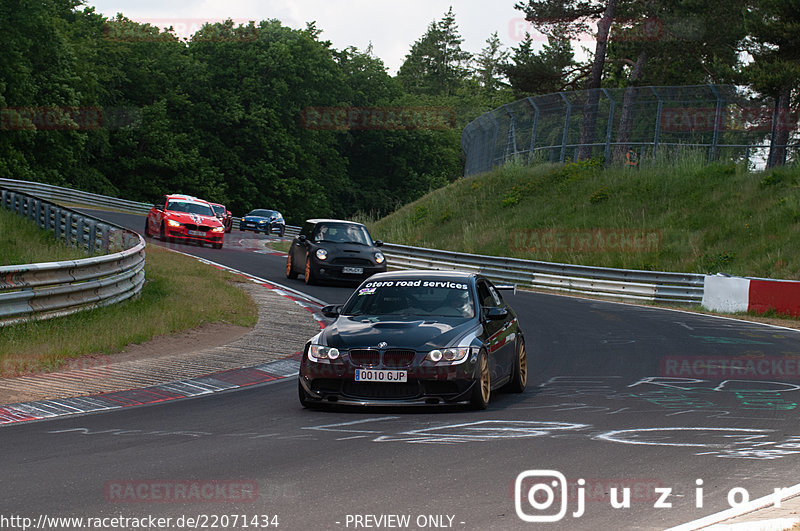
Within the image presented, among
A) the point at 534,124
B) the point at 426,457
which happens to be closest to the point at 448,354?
the point at 426,457

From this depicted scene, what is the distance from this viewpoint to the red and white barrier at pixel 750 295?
2250 cm

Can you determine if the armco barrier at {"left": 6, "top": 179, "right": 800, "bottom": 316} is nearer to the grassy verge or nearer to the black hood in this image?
the grassy verge

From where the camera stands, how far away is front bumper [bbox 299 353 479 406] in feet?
30.0

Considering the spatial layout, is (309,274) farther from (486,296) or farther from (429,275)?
(429,275)

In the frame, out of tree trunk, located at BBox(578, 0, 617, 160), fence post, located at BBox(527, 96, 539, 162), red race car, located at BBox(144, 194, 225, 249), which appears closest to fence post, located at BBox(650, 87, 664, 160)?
tree trunk, located at BBox(578, 0, 617, 160)

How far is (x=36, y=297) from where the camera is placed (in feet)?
42.8

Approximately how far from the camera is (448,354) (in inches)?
363

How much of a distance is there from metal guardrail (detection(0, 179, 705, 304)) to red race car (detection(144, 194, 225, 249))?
5.88 metres

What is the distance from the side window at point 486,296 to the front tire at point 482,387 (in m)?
1.25

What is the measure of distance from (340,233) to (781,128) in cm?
1658

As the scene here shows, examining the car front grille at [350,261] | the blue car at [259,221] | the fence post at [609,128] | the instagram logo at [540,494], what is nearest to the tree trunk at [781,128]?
the fence post at [609,128]

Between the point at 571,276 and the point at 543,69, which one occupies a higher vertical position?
the point at 543,69

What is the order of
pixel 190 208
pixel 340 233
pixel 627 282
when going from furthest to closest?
pixel 190 208 → pixel 627 282 → pixel 340 233

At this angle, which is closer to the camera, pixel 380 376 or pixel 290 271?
pixel 380 376
